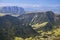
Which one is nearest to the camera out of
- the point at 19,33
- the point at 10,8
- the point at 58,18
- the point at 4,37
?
the point at 4,37

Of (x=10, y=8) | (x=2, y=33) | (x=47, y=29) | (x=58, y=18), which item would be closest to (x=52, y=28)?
(x=47, y=29)

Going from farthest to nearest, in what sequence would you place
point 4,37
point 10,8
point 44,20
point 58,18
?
point 10,8 → point 58,18 → point 44,20 → point 4,37

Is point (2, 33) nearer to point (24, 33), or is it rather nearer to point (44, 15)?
point (24, 33)

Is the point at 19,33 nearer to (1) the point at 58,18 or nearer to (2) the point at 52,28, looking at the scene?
(2) the point at 52,28

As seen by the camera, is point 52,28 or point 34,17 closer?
point 52,28

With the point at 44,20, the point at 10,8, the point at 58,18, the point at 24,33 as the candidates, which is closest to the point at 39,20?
the point at 44,20

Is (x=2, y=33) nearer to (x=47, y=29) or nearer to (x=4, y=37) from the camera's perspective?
(x=4, y=37)

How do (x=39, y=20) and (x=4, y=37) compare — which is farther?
(x=39, y=20)

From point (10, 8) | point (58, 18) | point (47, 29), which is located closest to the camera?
point (47, 29)

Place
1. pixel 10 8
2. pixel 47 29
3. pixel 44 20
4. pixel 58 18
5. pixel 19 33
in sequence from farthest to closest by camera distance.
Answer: pixel 10 8, pixel 58 18, pixel 44 20, pixel 47 29, pixel 19 33
